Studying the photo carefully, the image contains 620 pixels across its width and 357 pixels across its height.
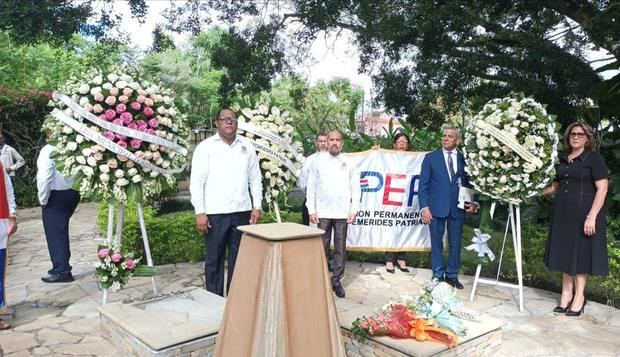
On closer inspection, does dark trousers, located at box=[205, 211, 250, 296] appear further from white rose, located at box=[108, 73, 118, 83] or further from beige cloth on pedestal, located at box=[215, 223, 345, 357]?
beige cloth on pedestal, located at box=[215, 223, 345, 357]

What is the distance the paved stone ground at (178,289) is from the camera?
3846mm

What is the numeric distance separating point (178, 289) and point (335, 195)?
2.07m

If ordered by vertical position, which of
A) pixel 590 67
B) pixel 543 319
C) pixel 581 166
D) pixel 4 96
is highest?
pixel 590 67

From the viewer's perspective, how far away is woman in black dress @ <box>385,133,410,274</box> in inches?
243

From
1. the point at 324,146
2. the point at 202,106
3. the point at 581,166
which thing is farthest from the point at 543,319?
the point at 202,106

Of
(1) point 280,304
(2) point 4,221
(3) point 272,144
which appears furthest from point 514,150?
(2) point 4,221

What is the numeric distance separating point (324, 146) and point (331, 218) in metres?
0.83

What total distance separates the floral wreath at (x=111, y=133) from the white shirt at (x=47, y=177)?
1.02 meters

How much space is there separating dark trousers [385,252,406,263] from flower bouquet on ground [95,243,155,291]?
3217 mm

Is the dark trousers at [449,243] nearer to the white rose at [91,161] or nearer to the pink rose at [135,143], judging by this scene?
the pink rose at [135,143]

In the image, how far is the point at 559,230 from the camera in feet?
15.2

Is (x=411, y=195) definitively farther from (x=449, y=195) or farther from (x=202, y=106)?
(x=202, y=106)

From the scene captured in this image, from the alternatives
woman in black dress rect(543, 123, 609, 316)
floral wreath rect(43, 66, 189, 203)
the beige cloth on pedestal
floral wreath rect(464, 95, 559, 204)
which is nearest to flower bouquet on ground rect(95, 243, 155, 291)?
floral wreath rect(43, 66, 189, 203)

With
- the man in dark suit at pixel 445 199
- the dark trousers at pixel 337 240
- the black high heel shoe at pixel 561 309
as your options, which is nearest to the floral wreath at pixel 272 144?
the dark trousers at pixel 337 240
